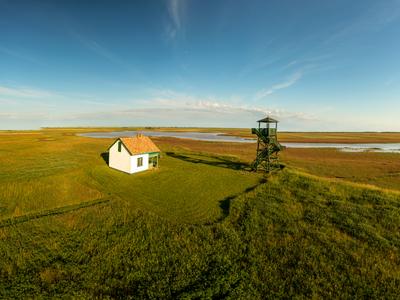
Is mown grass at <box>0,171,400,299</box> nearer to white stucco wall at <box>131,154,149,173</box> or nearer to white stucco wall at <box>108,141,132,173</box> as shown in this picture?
white stucco wall at <box>131,154,149,173</box>

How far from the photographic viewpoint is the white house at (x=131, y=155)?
30.8 m

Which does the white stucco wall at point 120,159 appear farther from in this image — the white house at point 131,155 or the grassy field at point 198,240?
the grassy field at point 198,240

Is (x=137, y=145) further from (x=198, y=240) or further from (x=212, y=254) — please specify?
(x=212, y=254)

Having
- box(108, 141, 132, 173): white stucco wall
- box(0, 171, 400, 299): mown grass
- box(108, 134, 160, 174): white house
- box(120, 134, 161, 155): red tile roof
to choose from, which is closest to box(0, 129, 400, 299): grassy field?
box(0, 171, 400, 299): mown grass

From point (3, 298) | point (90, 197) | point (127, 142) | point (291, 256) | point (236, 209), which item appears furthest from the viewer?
point (127, 142)

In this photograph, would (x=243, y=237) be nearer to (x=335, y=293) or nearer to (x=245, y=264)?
(x=245, y=264)

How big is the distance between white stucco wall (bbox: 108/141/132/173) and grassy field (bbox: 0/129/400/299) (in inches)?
246

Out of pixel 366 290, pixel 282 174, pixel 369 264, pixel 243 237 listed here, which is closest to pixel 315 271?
pixel 366 290

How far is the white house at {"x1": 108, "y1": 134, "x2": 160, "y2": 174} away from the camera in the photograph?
101 feet

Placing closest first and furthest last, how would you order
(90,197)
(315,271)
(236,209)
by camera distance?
(315,271)
(236,209)
(90,197)

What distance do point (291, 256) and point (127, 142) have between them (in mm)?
27560

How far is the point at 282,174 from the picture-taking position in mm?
28500

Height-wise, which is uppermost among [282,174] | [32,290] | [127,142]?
[127,142]

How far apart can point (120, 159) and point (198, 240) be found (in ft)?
75.0
